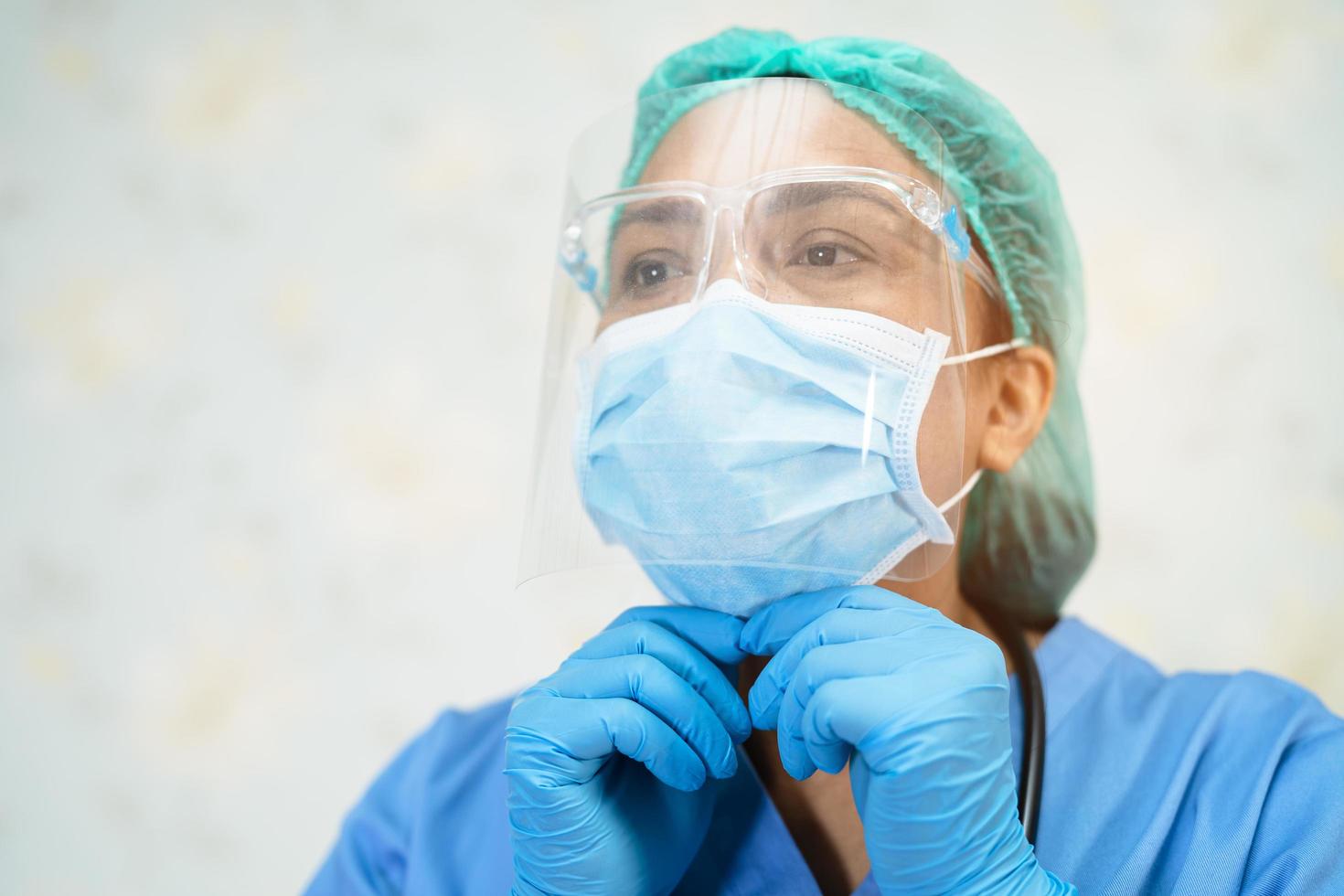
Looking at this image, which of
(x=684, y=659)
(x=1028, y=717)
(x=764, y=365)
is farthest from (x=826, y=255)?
(x=1028, y=717)

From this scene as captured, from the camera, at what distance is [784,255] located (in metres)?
1.02

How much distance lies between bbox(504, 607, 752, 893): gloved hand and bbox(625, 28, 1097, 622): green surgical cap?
539mm

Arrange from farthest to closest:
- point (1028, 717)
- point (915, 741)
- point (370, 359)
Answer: point (370, 359)
point (1028, 717)
point (915, 741)

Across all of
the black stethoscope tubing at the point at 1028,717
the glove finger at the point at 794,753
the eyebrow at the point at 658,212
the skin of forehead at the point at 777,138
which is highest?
the skin of forehead at the point at 777,138

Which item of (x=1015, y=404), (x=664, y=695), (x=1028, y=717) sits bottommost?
(x=1028, y=717)

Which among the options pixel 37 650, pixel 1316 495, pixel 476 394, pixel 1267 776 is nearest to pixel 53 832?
pixel 37 650

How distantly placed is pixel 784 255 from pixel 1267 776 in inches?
28.1

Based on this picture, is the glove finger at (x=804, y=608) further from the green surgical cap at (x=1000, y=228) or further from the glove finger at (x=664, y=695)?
the green surgical cap at (x=1000, y=228)

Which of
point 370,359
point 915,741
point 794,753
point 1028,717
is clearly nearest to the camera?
point 915,741

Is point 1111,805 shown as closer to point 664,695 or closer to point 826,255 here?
point 664,695

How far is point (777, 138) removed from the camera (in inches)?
41.4

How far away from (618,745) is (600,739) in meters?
0.02

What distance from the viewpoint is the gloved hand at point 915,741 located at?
83 centimetres

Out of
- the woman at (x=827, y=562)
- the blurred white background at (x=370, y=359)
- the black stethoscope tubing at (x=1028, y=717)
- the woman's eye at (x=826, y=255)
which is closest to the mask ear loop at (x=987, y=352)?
the woman at (x=827, y=562)
